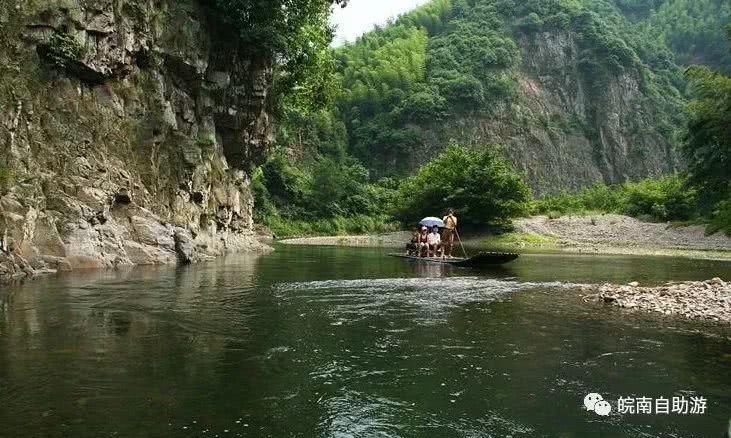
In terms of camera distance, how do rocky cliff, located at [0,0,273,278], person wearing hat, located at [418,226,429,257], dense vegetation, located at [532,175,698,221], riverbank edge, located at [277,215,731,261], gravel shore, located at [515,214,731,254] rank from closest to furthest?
1. rocky cliff, located at [0,0,273,278]
2. person wearing hat, located at [418,226,429,257]
3. gravel shore, located at [515,214,731,254]
4. riverbank edge, located at [277,215,731,261]
5. dense vegetation, located at [532,175,698,221]

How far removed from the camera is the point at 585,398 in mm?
6645

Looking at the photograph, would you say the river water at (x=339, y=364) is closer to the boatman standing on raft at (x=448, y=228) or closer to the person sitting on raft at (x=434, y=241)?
the boatman standing on raft at (x=448, y=228)

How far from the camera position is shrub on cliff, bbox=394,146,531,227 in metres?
49.0

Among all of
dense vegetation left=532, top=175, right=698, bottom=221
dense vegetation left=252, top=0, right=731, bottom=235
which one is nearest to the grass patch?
dense vegetation left=252, top=0, right=731, bottom=235

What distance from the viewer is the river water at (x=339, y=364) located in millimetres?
5828

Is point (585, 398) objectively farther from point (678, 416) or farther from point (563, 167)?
point (563, 167)

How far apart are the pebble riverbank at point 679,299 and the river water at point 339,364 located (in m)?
0.68

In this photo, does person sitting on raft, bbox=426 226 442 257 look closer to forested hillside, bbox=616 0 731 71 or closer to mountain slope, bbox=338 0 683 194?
mountain slope, bbox=338 0 683 194

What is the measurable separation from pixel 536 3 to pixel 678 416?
118 meters

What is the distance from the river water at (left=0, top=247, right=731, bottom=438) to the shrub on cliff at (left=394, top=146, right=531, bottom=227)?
115ft

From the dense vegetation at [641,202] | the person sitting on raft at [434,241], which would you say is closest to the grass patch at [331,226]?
the dense vegetation at [641,202]

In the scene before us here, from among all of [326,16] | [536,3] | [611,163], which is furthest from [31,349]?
[536,3]

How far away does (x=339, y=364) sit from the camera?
794 cm

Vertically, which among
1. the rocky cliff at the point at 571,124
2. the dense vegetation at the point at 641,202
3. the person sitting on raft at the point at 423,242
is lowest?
the person sitting on raft at the point at 423,242
